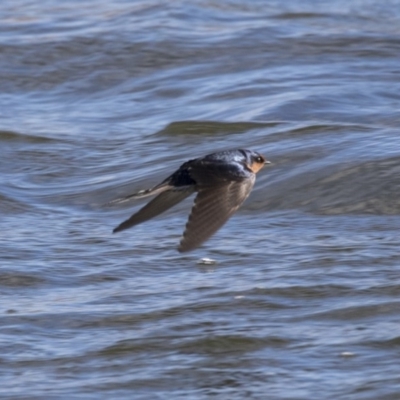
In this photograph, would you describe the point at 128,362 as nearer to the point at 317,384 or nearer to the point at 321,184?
the point at 317,384

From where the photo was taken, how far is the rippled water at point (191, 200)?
15.4 ft

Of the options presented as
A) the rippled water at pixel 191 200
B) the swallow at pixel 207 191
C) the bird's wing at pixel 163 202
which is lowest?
the rippled water at pixel 191 200

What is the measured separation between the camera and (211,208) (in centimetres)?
486

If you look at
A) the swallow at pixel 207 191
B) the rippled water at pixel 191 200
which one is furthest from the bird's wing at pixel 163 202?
the rippled water at pixel 191 200

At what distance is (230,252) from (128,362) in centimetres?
142

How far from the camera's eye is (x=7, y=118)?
9.01m

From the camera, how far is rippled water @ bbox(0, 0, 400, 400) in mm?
4684

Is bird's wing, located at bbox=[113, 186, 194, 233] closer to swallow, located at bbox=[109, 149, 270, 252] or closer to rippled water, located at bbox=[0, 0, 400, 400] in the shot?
swallow, located at bbox=[109, 149, 270, 252]

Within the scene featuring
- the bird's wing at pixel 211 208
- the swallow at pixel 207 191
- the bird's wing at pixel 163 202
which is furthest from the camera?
the bird's wing at pixel 163 202

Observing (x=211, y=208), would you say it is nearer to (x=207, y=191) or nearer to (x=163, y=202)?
(x=207, y=191)

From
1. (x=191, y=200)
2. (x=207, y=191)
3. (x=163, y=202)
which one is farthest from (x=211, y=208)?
(x=191, y=200)

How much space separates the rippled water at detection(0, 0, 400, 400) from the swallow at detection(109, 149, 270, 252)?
16.8 inches

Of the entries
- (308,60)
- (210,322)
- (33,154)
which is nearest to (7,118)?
(33,154)

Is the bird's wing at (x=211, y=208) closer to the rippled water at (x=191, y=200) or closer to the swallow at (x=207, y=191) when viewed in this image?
the swallow at (x=207, y=191)
